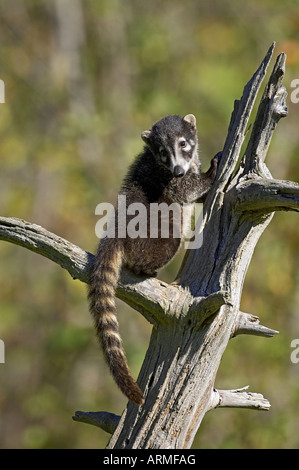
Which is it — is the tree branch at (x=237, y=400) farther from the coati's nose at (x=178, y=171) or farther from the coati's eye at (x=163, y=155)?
the coati's eye at (x=163, y=155)

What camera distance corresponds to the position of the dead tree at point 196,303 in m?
4.12

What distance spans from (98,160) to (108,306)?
6.48 m

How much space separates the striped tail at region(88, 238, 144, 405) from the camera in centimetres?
404

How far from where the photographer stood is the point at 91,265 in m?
4.29

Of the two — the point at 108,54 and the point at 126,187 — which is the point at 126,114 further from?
the point at 126,187

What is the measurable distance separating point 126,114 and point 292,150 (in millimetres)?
3063

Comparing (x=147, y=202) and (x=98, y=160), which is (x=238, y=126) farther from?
(x=98, y=160)

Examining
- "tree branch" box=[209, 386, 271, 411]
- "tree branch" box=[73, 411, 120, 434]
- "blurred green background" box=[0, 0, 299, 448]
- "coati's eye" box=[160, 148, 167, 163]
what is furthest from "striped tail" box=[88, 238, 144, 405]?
"blurred green background" box=[0, 0, 299, 448]

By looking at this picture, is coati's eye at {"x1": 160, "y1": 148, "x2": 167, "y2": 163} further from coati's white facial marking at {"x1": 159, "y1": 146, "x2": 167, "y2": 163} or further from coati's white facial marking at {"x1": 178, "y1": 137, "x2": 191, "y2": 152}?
coati's white facial marking at {"x1": 178, "y1": 137, "x2": 191, "y2": 152}

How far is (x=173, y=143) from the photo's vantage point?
514 centimetres

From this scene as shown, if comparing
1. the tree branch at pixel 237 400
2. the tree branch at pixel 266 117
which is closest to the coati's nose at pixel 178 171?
the tree branch at pixel 266 117

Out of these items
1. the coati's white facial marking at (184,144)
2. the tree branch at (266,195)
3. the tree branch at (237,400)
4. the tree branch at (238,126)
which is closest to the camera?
the tree branch at (266,195)

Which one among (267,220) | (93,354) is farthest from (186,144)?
(93,354)

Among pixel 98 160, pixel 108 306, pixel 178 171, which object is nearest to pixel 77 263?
pixel 108 306
